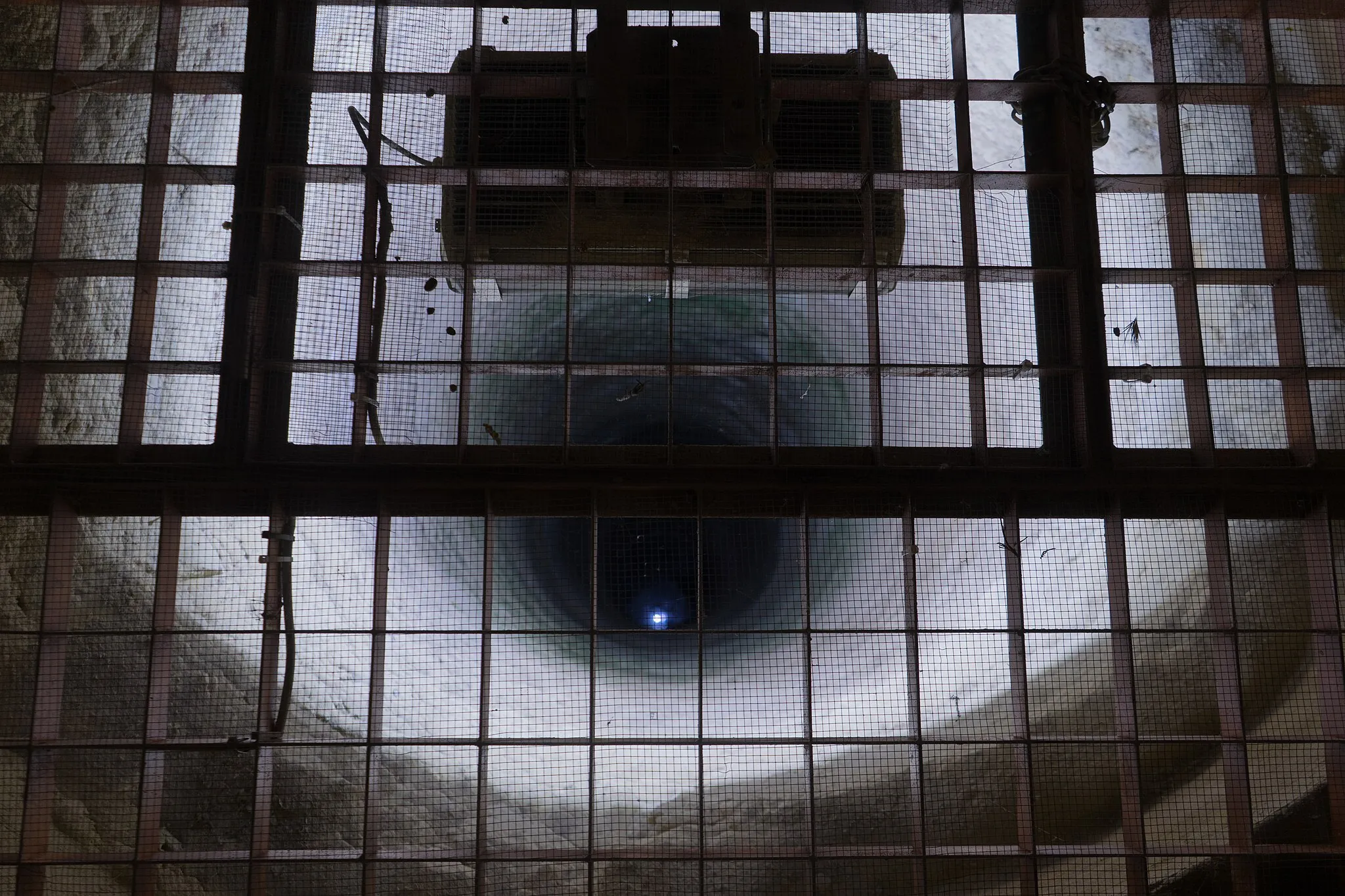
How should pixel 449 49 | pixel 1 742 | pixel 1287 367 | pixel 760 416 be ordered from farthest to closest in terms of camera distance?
pixel 760 416
pixel 449 49
pixel 1287 367
pixel 1 742

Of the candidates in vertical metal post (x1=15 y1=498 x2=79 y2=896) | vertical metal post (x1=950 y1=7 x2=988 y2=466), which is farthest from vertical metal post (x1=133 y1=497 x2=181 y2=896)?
vertical metal post (x1=950 y1=7 x2=988 y2=466)

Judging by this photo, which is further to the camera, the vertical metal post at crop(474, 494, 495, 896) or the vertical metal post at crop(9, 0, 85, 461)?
the vertical metal post at crop(9, 0, 85, 461)

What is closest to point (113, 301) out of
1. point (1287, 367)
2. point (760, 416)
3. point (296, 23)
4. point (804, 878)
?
point (296, 23)

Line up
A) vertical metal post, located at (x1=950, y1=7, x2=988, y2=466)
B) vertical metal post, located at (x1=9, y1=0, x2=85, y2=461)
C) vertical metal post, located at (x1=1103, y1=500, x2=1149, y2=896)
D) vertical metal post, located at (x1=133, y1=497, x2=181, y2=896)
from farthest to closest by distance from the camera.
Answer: vertical metal post, located at (x1=950, y1=7, x2=988, y2=466) → vertical metal post, located at (x1=9, y1=0, x2=85, y2=461) → vertical metal post, located at (x1=1103, y1=500, x2=1149, y2=896) → vertical metal post, located at (x1=133, y1=497, x2=181, y2=896)

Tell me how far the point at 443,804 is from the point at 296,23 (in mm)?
3710

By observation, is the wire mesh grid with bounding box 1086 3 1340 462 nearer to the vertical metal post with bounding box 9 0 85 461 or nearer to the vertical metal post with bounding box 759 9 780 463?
the vertical metal post with bounding box 759 9 780 463

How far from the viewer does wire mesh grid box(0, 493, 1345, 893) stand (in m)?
3.55

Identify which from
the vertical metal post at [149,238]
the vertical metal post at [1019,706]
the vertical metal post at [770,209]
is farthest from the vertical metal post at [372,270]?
the vertical metal post at [1019,706]

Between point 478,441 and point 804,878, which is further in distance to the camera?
point 478,441

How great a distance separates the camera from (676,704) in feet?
16.0

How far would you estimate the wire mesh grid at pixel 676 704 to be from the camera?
3.55 m

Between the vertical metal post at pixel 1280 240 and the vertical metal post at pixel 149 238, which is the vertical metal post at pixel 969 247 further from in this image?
the vertical metal post at pixel 149 238

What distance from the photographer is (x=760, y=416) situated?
525 centimetres

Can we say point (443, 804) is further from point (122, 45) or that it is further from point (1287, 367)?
point (1287, 367)
